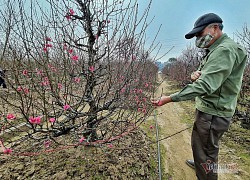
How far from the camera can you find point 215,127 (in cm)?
158

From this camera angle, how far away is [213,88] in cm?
121

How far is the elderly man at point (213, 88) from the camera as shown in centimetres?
128

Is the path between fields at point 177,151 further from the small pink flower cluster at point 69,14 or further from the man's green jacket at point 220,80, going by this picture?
the small pink flower cluster at point 69,14

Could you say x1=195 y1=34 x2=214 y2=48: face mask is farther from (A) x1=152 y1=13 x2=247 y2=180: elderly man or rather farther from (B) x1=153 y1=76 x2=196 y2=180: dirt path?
(B) x1=153 y1=76 x2=196 y2=180: dirt path

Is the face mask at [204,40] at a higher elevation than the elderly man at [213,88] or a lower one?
higher

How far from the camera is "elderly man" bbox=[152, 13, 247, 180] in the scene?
50.3 inches

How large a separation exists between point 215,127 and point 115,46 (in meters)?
1.40

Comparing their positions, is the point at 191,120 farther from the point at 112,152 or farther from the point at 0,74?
the point at 0,74

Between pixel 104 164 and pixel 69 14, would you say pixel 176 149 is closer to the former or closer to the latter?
pixel 104 164

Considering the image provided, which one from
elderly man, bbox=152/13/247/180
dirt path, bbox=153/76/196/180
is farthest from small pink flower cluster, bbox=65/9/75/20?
dirt path, bbox=153/76/196/180

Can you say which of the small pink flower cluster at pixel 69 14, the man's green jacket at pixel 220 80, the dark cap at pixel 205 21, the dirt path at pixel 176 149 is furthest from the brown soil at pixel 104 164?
the small pink flower cluster at pixel 69 14

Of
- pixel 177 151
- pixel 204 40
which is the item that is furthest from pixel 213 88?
pixel 177 151

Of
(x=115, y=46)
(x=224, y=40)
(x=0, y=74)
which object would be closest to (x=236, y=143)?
Result: (x=224, y=40)

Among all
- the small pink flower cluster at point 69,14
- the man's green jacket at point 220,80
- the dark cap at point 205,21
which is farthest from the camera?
the small pink flower cluster at point 69,14
